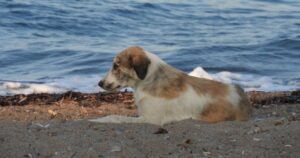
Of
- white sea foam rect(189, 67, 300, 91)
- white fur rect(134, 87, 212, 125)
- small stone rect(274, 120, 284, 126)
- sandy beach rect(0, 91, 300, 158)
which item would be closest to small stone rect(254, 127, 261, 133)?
sandy beach rect(0, 91, 300, 158)

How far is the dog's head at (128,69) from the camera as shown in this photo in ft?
24.8

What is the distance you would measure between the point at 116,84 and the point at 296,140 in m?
2.27

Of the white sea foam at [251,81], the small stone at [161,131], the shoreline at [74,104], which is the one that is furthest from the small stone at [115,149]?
the white sea foam at [251,81]

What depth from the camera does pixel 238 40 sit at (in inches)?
750

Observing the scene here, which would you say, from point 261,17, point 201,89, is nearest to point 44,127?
point 201,89

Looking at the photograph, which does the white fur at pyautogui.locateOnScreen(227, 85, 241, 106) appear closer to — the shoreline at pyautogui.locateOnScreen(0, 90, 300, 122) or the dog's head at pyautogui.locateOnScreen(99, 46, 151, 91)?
the dog's head at pyautogui.locateOnScreen(99, 46, 151, 91)

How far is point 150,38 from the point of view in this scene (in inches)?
746

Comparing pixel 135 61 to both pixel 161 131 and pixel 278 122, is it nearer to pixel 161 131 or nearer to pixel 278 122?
pixel 161 131

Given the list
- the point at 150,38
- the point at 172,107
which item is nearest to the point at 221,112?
the point at 172,107

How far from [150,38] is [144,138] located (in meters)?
12.5

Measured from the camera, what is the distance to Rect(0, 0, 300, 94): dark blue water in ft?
47.0

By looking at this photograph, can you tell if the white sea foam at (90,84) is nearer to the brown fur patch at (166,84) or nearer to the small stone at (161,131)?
the brown fur patch at (166,84)

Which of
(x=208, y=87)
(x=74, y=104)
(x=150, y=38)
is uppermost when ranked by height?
(x=208, y=87)

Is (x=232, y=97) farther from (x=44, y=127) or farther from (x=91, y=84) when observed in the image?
(x=91, y=84)
